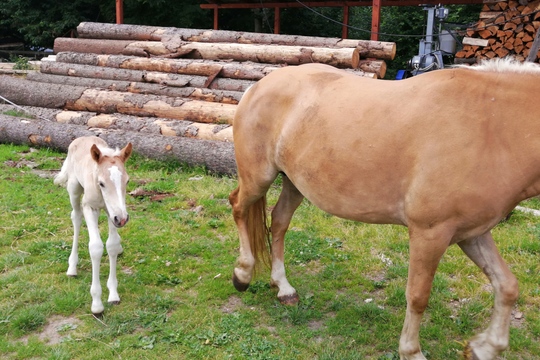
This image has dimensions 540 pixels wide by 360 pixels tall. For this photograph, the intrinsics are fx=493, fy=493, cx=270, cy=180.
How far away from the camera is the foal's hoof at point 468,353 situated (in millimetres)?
3152

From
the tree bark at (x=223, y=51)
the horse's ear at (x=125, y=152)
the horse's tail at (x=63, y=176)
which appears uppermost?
the tree bark at (x=223, y=51)

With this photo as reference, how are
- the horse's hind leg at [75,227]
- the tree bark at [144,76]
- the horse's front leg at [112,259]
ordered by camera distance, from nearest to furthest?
the horse's front leg at [112,259] → the horse's hind leg at [75,227] → the tree bark at [144,76]

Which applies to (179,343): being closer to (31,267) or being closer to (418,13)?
(31,267)

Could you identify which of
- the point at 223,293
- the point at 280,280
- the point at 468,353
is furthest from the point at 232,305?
the point at 468,353

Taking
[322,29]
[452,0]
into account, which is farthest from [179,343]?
[322,29]

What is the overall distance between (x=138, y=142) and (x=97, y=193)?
4.36 metres

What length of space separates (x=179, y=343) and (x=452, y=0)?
1288 cm

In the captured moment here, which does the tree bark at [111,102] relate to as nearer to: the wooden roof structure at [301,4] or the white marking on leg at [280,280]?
the wooden roof structure at [301,4]

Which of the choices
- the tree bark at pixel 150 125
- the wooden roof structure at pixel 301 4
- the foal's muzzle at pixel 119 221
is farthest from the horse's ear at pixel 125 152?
the wooden roof structure at pixel 301 4

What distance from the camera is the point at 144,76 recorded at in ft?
33.3

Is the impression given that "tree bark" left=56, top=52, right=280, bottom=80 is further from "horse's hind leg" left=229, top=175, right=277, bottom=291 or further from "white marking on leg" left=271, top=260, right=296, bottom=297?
"white marking on leg" left=271, top=260, right=296, bottom=297

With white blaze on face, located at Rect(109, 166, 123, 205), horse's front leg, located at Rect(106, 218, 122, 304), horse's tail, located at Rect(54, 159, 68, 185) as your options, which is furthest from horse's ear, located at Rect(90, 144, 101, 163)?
horse's tail, located at Rect(54, 159, 68, 185)

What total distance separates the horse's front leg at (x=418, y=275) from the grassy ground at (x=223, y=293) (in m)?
0.31

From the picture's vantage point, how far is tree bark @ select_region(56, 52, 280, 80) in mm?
9531
